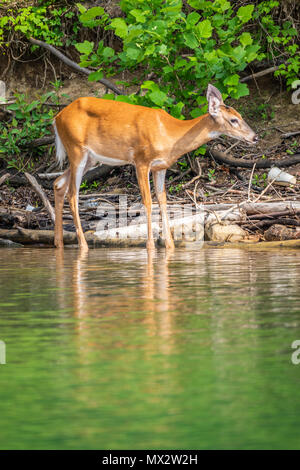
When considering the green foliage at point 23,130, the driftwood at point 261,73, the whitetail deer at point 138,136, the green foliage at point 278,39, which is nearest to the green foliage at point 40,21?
the green foliage at point 23,130

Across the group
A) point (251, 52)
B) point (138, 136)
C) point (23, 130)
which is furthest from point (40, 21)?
point (138, 136)

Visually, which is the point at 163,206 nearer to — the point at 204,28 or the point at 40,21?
the point at 204,28

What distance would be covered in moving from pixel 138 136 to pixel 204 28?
84.2 inches

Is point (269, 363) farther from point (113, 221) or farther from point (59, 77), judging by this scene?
point (59, 77)

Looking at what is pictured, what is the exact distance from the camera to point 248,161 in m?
15.6

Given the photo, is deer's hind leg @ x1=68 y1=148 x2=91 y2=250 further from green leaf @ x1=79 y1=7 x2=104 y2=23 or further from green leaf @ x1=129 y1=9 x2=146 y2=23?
green leaf @ x1=79 y1=7 x2=104 y2=23

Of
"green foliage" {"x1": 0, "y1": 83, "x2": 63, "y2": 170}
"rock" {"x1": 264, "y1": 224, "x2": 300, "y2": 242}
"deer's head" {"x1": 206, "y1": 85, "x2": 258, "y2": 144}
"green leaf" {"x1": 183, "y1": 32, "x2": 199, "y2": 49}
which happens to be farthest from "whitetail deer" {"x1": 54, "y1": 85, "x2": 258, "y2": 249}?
"green foliage" {"x1": 0, "y1": 83, "x2": 63, "y2": 170}

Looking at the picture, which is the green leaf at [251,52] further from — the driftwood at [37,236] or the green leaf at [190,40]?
the driftwood at [37,236]

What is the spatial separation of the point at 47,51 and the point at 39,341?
50.1 ft

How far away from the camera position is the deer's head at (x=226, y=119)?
11.7 m

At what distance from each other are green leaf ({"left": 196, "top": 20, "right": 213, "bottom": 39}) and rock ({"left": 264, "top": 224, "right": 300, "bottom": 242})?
3103mm

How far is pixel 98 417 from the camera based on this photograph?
3359 mm

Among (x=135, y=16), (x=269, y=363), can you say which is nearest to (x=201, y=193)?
(x=135, y=16)
